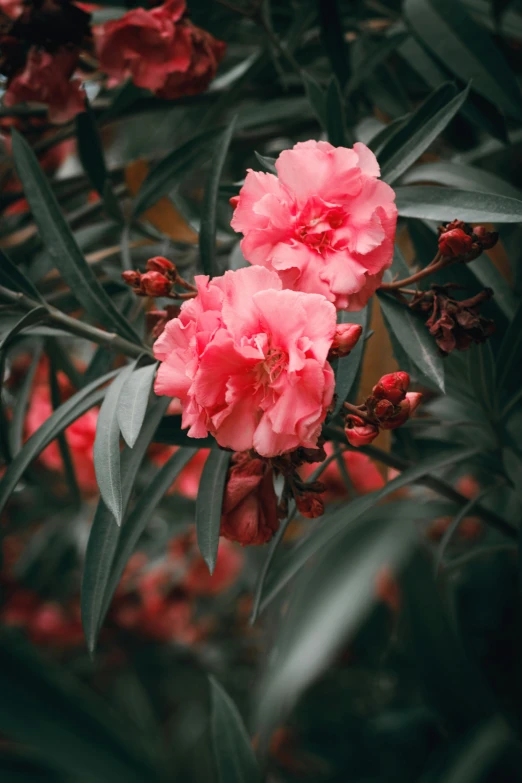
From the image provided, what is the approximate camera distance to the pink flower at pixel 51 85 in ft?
2.94

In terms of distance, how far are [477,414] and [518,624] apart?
2.94ft

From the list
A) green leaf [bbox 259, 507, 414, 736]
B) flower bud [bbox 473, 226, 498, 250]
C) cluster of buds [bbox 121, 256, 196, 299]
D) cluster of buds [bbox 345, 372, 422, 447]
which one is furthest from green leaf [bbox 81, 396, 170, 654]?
green leaf [bbox 259, 507, 414, 736]

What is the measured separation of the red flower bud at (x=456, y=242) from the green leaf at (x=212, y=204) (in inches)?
10.2

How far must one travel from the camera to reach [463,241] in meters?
0.55

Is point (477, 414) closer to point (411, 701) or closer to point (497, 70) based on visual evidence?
point (497, 70)

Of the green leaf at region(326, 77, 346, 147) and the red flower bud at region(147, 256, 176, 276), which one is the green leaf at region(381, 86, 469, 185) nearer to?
the green leaf at region(326, 77, 346, 147)

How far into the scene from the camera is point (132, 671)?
2.06 m

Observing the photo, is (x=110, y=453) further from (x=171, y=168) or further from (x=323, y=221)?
(x=171, y=168)

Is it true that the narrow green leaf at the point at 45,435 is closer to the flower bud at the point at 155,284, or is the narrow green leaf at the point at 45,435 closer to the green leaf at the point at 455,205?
the flower bud at the point at 155,284

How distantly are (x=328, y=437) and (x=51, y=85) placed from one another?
62cm

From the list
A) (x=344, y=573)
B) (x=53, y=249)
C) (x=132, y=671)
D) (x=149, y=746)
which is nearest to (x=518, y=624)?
(x=344, y=573)

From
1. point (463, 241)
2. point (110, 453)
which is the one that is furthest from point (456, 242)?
point (110, 453)

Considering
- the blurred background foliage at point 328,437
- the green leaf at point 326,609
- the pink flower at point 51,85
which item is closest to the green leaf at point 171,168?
the blurred background foliage at point 328,437

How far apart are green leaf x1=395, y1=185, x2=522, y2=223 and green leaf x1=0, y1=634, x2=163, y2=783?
2.61 feet
